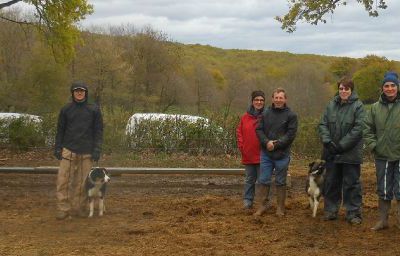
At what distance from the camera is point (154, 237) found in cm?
682

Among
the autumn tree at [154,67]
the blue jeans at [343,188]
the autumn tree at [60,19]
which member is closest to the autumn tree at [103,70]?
the autumn tree at [154,67]

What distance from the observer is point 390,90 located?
6.87 meters

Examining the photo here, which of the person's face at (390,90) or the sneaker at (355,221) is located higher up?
the person's face at (390,90)

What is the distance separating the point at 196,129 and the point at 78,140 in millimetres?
6745

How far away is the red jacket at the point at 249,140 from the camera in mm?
8414

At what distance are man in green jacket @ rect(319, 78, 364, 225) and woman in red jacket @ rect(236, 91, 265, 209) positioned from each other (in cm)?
116

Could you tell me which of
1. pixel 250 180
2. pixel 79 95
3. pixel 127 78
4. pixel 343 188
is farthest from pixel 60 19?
pixel 127 78

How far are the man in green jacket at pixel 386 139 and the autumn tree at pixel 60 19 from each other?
10.5 m

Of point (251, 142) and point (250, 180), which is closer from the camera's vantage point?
point (251, 142)

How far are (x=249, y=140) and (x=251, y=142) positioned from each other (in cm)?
5

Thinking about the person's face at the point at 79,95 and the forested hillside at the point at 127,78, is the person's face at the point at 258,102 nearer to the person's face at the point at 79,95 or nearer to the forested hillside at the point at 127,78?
the person's face at the point at 79,95

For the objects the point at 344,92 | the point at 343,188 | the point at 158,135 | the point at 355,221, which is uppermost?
the point at 344,92

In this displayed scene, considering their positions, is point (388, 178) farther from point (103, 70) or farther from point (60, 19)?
point (103, 70)

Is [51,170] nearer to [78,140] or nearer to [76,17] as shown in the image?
[78,140]
